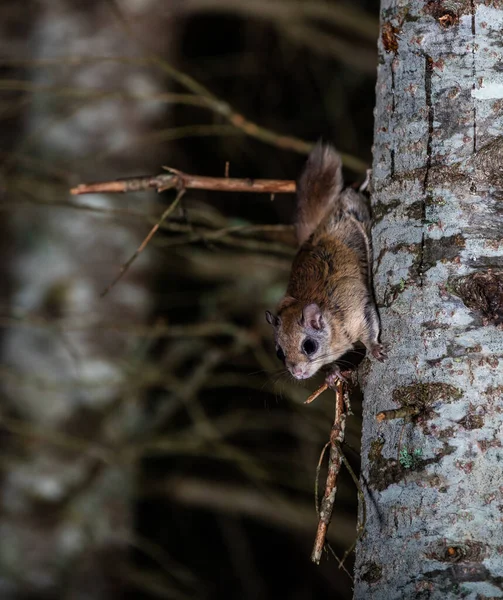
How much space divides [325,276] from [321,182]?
0.49 m

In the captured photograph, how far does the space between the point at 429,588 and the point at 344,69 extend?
6.08 meters

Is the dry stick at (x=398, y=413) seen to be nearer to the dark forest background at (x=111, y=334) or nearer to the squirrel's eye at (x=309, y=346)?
the squirrel's eye at (x=309, y=346)

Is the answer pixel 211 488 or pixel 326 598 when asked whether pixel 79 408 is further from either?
pixel 326 598

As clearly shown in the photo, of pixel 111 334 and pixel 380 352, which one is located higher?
pixel 380 352

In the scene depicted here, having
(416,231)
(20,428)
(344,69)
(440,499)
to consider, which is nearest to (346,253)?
(416,231)

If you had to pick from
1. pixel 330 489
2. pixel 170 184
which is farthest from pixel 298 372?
pixel 330 489

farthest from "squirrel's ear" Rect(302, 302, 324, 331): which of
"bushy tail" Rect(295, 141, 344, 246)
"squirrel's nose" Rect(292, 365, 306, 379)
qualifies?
"bushy tail" Rect(295, 141, 344, 246)

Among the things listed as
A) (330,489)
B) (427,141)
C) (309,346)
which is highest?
(427,141)

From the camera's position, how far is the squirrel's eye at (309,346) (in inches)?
116

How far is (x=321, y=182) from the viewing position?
327cm

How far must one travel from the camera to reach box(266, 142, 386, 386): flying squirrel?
2863 mm

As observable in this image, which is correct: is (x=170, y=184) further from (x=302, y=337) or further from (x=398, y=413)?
(x=398, y=413)

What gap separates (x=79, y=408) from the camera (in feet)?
15.5

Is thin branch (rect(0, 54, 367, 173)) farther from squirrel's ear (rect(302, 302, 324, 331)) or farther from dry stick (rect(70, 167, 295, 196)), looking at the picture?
squirrel's ear (rect(302, 302, 324, 331))
